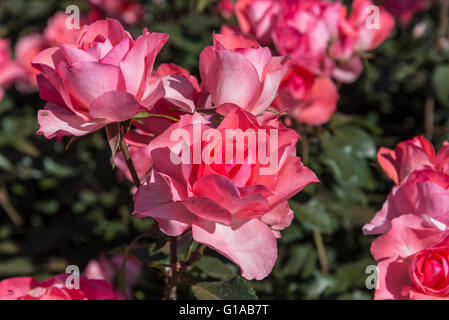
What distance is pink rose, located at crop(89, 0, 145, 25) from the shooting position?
6.10ft

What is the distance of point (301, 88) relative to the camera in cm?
97

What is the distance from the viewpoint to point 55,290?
26.6 inches

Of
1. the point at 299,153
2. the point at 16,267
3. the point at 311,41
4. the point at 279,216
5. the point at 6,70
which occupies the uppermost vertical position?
the point at 6,70

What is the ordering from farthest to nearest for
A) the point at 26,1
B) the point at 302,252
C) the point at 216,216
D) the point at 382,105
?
the point at 26,1, the point at 382,105, the point at 302,252, the point at 216,216

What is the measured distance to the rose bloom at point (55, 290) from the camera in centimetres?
68

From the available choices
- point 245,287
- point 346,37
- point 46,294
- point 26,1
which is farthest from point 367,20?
point 26,1

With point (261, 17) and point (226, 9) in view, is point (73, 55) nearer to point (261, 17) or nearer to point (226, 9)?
point (261, 17)

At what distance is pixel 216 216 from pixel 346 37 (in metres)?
0.66

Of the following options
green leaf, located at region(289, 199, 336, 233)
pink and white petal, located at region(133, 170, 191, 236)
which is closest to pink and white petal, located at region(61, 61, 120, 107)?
pink and white petal, located at region(133, 170, 191, 236)

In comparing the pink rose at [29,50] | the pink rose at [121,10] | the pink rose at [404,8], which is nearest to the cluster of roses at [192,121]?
the pink rose at [121,10]

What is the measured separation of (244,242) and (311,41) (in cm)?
56

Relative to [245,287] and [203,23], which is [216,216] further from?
[203,23]

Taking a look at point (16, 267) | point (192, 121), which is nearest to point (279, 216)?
point (192, 121)

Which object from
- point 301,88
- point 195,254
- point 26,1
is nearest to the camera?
point 195,254
